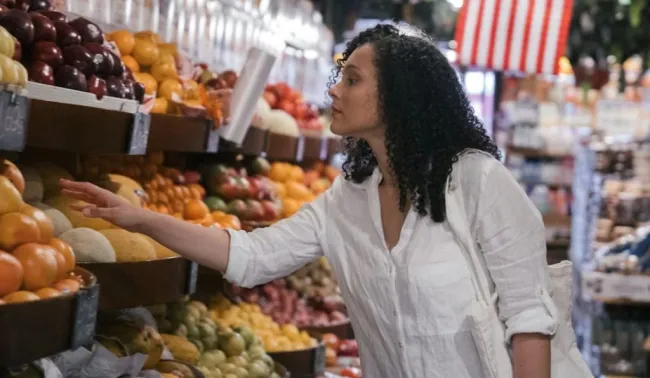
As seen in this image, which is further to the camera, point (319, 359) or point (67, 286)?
point (319, 359)

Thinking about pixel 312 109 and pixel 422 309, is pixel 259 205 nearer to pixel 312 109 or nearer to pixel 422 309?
pixel 312 109

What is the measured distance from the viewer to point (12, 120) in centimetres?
204

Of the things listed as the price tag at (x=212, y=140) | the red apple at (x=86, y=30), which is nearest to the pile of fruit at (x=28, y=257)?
the red apple at (x=86, y=30)

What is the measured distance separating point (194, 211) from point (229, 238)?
1.27 m

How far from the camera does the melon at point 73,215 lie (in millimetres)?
2854

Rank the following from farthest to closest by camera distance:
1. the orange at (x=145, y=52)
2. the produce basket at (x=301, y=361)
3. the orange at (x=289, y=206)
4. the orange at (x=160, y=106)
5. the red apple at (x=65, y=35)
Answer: the orange at (x=289, y=206)
the produce basket at (x=301, y=361)
the orange at (x=145, y=52)
the orange at (x=160, y=106)
the red apple at (x=65, y=35)

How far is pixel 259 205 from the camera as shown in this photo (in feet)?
15.3

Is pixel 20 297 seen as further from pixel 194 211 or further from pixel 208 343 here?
pixel 194 211

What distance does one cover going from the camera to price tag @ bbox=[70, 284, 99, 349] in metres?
2.08

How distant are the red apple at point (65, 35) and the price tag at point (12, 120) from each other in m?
0.69

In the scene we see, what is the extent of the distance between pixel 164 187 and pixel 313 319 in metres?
1.61

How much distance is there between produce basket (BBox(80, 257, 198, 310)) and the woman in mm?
176

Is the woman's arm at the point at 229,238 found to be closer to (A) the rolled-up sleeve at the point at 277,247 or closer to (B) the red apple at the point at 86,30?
(A) the rolled-up sleeve at the point at 277,247

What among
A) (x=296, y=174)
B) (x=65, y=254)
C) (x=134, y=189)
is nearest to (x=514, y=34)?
(x=296, y=174)
